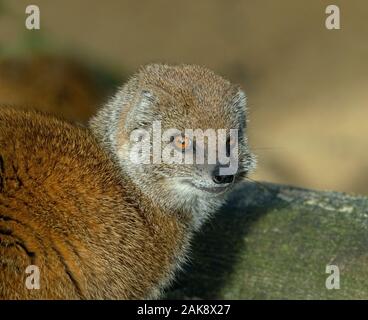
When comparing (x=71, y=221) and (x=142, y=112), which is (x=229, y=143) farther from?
(x=71, y=221)

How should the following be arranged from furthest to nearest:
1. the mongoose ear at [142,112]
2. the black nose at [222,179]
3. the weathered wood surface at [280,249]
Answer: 1. the weathered wood surface at [280,249]
2. the mongoose ear at [142,112]
3. the black nose at [222,179]

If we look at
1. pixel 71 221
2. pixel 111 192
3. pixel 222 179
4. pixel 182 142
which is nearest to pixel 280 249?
pixel 222 179

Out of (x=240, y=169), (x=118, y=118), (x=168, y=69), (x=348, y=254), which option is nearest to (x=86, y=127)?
(x=118, y=118)

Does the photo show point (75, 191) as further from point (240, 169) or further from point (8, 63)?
point (8, 63)

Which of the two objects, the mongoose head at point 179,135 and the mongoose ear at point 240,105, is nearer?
the mongoose head at point 179,135

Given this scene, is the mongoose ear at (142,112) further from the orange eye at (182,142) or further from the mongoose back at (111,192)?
the orange eye at (182,142)

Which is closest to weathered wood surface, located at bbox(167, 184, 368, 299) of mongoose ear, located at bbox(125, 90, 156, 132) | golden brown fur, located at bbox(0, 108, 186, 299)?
golden brown fur, located at bbox(0, 108, 186, 299)

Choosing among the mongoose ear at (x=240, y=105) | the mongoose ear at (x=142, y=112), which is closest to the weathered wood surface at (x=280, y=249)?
the mongoose ear at (x=240, y=105)

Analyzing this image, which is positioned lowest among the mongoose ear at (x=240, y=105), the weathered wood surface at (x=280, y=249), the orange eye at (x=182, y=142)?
the weathered wood surface at (x=280, y=249)
